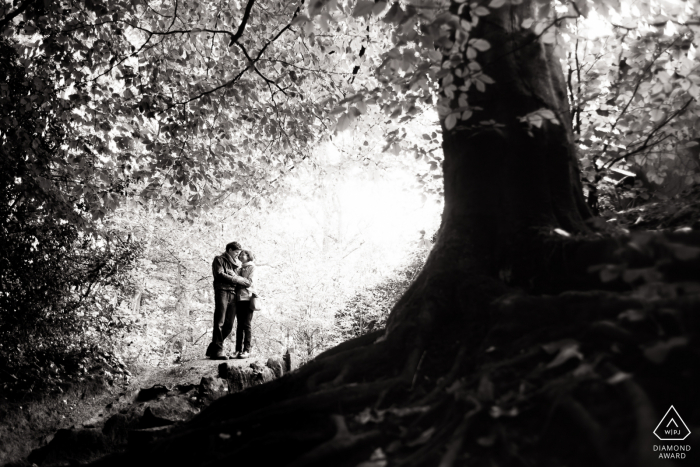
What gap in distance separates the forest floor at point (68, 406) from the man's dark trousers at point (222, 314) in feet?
1.75

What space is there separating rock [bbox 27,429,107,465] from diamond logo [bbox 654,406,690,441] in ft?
18.6

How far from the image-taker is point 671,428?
2.19 m

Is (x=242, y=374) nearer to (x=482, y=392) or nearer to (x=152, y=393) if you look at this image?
(x=152, y=393)

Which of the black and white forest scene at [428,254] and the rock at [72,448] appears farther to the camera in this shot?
the rock at [72,448]

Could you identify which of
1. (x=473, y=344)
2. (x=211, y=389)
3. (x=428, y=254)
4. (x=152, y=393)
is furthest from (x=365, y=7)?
(x=152, y=393)

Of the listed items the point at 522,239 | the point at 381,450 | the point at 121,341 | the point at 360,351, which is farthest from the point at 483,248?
the point at 121,341

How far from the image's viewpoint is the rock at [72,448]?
5254 millimetres

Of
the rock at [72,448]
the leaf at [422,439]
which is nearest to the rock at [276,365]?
the rock at [72,448]

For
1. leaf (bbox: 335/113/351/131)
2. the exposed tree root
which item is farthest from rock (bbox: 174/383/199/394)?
leaf (bbox: 335/113/351/131)

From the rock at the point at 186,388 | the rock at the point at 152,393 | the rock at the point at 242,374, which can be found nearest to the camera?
the rock at the point at 186,388

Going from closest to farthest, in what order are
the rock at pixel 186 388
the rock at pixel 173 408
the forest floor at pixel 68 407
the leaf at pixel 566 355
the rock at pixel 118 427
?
1. the leaf at pixel 566 355
2. the rock at pixel 118 427
3. the rock at pixel 173 408
4. the rock at pixel 186 388
5. the forest floor at pixel 68 407

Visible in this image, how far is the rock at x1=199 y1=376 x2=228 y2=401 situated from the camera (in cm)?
671

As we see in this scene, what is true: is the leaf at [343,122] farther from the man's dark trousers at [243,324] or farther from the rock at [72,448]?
the man's dark trousers at [243,324]

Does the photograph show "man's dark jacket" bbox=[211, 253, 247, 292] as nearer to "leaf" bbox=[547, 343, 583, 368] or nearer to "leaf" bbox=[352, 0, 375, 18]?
"leaf" bbox=[352, 0, 375, 18]
